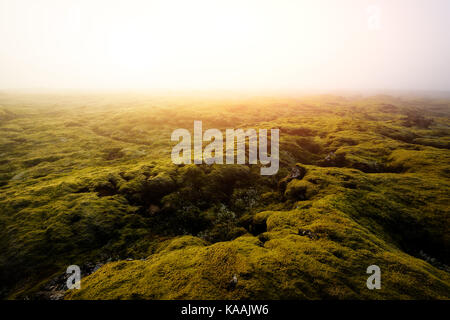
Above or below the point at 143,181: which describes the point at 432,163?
above

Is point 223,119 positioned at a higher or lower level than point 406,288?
higher

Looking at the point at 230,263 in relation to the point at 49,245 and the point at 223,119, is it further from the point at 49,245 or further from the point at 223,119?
the point at 223,119

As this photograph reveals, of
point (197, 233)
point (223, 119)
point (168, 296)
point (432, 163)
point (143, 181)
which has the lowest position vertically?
point (197, 233)

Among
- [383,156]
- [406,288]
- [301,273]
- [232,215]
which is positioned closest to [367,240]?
[406,288]

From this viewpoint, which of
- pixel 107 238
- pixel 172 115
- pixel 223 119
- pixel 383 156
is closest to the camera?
pixel 107 238

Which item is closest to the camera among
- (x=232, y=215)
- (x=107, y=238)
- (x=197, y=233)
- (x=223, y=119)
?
(x=107, y=238)

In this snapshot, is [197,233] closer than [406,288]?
No

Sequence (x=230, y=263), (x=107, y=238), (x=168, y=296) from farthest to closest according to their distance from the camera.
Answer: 1. (x=107, y=238)
2. (x=230, y=263)
3. (x=168, y=296)

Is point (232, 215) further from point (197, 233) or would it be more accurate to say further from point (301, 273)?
point (301, 273)

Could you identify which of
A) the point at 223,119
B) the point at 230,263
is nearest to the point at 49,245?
the point at 230,263
